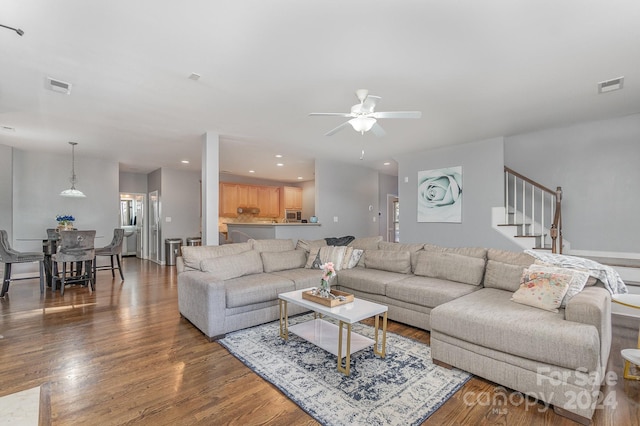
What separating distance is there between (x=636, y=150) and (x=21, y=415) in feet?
21.1

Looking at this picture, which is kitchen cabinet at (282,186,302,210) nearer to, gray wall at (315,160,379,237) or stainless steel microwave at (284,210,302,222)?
stainless steel microwave at (284,210,302,222)

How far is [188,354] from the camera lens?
108 inches

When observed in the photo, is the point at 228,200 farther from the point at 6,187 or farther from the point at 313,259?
the point at 313,259

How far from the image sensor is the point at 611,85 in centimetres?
307

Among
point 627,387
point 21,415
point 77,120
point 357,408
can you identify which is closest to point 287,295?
point 357,408

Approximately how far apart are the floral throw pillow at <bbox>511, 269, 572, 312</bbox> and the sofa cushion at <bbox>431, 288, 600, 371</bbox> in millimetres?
70

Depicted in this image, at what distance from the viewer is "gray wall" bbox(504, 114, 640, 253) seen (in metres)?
4.23

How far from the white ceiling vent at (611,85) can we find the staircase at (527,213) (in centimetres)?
178

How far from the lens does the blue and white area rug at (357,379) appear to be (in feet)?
6.35

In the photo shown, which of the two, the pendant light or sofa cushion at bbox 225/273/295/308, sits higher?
the pendant light

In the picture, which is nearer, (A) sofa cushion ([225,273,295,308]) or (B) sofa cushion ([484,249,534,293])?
(B) sofa cushion ([484,249,534,293])

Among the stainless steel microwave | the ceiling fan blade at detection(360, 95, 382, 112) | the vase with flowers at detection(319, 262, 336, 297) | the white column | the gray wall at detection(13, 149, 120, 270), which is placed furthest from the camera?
the stainless steel microwave

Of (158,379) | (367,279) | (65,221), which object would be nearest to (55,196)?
(65,221)

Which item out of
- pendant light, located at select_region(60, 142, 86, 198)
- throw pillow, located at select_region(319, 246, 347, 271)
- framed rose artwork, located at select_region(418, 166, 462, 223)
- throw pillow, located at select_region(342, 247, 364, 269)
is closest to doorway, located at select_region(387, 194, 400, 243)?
framed rose artwork, located at select_region(418, 166, 462, 223)
